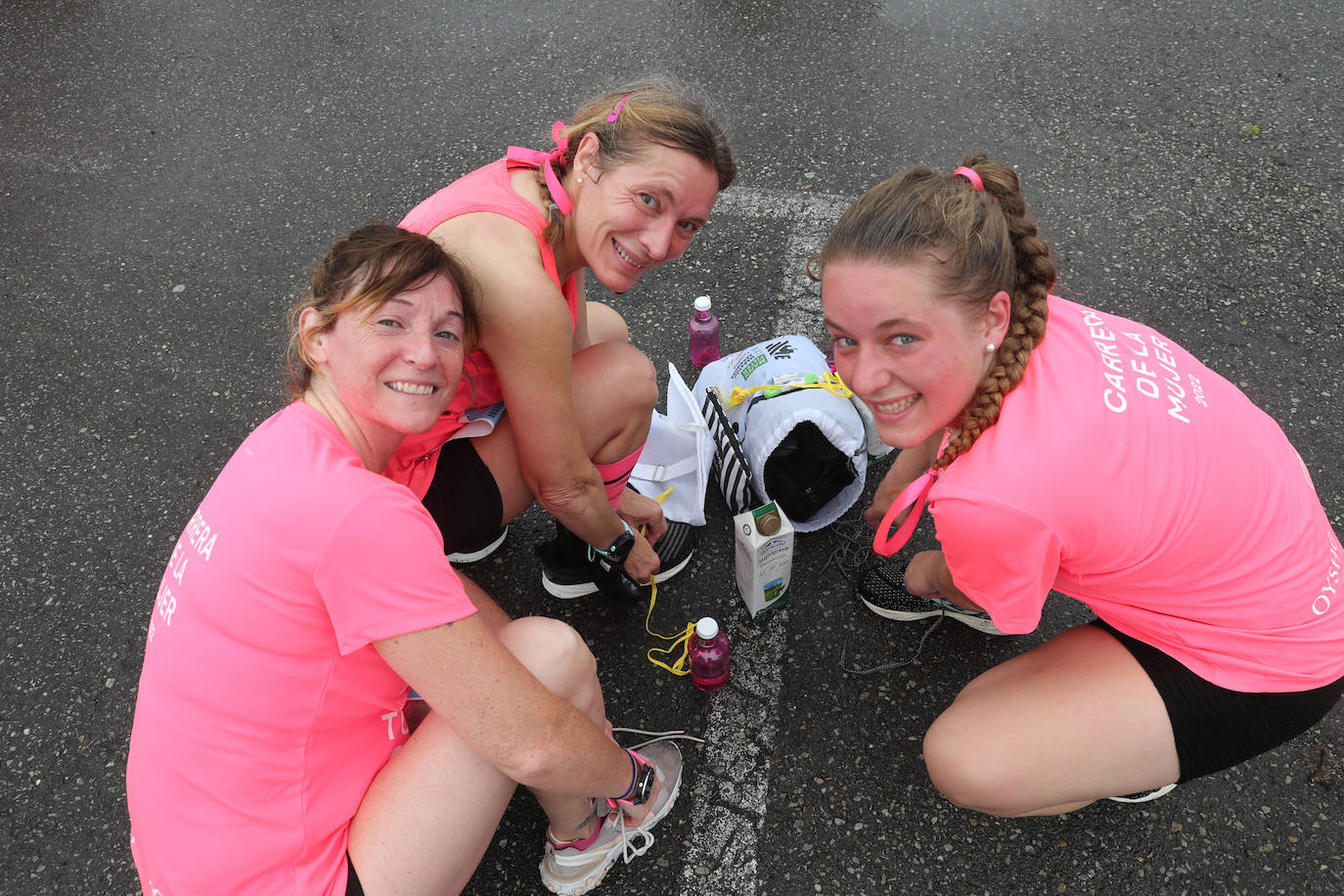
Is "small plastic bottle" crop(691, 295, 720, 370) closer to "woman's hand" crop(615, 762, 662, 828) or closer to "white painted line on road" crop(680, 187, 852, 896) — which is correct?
"white painted line on road" crop(680, 187, 852, 896)

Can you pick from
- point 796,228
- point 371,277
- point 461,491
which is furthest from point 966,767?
point 796,228

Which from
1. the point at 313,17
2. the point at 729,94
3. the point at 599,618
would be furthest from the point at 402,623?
the point at 313,17

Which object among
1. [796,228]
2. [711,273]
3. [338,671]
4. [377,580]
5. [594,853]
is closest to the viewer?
[377,580]

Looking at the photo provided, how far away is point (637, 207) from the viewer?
7.23 ft

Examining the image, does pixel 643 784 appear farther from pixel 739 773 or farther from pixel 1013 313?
pixel 1013 313

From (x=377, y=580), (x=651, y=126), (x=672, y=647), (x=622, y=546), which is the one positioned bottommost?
(x=672, y=647)

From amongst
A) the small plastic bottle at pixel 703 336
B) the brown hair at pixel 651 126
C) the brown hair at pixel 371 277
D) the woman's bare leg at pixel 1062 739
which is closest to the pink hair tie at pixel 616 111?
the brown hair at pixel 651 126

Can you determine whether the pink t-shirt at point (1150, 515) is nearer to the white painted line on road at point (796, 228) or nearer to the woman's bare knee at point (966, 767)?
the woman's bare knee at point (966, 767)

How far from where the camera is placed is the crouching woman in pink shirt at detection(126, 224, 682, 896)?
169cm

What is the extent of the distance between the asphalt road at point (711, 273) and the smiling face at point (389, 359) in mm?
1154

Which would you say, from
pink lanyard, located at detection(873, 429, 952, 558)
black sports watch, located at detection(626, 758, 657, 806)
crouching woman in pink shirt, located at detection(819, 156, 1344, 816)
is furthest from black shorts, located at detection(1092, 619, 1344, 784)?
black sports watch, located at detection(626, 758, 657, 806)

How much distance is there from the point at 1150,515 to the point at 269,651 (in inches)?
71.4

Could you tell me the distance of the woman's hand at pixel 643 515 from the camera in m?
2.94

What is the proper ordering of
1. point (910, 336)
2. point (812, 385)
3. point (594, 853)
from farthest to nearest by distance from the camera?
point (812, 385), point (594, 853), point (910, 336)
